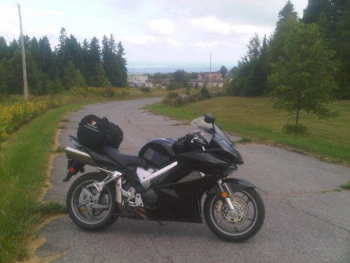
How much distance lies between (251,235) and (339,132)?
80.6ft

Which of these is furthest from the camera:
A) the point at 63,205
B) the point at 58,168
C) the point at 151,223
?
the point at 58,168

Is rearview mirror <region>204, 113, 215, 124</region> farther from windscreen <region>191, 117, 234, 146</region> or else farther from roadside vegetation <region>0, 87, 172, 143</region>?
roadside vegetation <region>0, 87, 172, 143</region>

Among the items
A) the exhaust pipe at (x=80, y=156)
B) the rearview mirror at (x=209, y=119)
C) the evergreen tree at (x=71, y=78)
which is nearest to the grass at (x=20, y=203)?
the exhaust pipe at (x=80, y=156)

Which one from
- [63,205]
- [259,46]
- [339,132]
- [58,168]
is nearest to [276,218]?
[63,205]

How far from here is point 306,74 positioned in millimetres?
17922

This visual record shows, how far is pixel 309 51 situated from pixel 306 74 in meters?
1.30

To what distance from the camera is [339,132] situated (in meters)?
27.0

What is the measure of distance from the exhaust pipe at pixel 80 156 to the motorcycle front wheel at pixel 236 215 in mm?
1444

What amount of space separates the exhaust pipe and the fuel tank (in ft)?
1.95

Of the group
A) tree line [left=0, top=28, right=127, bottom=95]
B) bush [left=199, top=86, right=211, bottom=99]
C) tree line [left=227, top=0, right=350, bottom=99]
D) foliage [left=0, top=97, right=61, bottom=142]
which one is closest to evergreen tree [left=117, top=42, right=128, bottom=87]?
tree line [left=0, top=28, right=127, bottom=95]

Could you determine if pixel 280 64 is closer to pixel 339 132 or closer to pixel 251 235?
pixel 339 132

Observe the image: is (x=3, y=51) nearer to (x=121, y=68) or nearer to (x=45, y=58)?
(x=45, y=58)

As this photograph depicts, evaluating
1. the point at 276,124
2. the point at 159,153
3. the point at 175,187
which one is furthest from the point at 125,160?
the point at 276,124

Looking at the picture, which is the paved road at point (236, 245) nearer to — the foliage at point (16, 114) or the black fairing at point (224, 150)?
the black fairing at point (224, 150)
